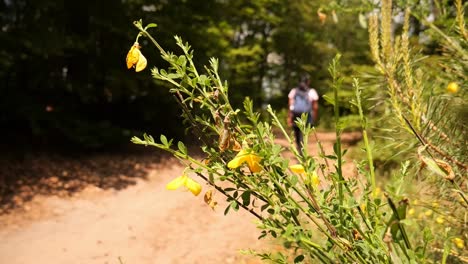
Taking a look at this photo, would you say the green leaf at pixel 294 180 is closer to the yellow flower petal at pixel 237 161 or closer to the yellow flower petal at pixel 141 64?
the yellow flower petal at pixel 237 161

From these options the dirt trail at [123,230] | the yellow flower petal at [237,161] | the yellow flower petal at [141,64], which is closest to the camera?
the yellow flower petal at [237,161]

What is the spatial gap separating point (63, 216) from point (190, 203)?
5.63 ft

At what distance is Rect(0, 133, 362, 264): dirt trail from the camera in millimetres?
3639

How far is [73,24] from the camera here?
24.7 feet

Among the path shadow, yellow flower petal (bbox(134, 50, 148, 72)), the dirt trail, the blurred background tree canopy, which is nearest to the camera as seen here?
yellow flower petal (bbox(134, 50, 148, 72))

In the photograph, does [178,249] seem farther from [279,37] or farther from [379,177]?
[279,37]

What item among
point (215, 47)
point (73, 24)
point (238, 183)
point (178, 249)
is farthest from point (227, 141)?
point (215, 47)

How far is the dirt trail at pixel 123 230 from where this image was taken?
3639 millimetres

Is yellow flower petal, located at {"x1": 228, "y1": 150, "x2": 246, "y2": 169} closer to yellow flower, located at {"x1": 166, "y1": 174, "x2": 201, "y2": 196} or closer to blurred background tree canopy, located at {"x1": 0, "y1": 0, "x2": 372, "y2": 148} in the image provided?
yellow flower, located at {"x1": 166, "y1": 174, "x2": 201, "y2": 196}

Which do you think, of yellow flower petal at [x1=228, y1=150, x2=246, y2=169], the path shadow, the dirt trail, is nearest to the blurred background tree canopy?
the path shadow

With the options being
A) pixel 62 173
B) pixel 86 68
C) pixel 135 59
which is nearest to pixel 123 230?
pixel 62 173

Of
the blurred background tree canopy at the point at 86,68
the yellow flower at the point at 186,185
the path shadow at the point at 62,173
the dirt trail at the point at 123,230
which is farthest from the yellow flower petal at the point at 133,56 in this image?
the path shadow at the point at 62,173

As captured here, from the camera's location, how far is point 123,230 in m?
4.39

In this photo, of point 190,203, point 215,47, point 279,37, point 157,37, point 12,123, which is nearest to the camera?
point 190,203
